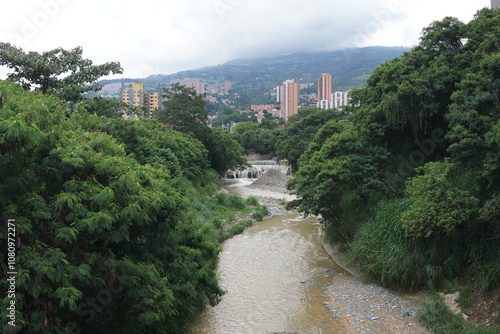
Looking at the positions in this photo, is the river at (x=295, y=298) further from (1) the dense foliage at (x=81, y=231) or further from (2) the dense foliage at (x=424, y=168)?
(1) the dense foliage at (x=81, y=231)

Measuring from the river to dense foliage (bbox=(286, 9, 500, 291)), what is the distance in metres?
1.09

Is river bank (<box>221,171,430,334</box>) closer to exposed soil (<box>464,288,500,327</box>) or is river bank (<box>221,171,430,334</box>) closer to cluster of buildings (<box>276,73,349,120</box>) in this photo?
exposed soil (<box>464,288,500,327</box>)

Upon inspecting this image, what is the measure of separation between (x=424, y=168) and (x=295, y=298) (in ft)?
19.1

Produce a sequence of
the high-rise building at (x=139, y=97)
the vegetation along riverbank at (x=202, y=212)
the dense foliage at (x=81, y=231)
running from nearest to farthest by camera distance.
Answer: the dense foliage at (x=81, y=231), the vegetation along riverbank at (x=202, y=212), the high-rise building at (x=139, y=97)

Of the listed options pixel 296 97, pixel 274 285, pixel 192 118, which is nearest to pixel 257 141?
pixel 192 118

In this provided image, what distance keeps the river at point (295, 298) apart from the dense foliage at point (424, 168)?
1.09 m

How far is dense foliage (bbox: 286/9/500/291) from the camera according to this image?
11141 millimetres

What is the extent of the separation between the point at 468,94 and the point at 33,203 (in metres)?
12.6

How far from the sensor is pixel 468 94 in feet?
43.1

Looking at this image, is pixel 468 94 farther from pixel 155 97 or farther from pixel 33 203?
pixel 155 97

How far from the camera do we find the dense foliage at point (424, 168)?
1114 cm

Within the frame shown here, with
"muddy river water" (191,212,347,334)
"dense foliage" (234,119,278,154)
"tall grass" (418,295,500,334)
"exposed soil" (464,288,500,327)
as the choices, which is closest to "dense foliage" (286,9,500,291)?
"exposed soil" (464,288,500,327)

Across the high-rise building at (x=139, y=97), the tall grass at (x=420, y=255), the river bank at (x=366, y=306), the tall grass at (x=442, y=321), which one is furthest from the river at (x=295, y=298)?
the high-rise building at (x=139, y=97)

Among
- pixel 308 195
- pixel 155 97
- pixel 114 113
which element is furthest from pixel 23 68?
pixel 155 97
